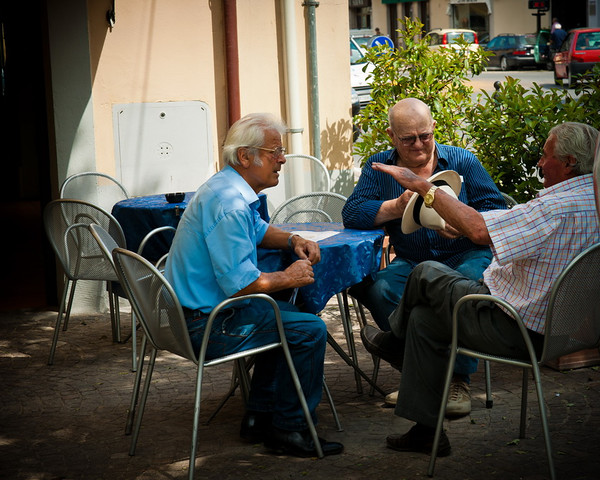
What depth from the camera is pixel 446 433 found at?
4.25 meters

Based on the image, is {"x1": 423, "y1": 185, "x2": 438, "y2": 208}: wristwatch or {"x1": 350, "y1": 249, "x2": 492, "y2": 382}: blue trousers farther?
{"x1": 350, "y1": 249, "x2": 492, "y2": 382}: blue trousers

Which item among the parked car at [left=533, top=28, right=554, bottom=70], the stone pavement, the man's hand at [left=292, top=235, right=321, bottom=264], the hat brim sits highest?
the parked car at [left=533, top=28, right=554, bottom=70]

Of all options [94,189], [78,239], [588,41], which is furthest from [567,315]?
[588,41]

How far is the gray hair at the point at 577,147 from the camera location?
12.0ft

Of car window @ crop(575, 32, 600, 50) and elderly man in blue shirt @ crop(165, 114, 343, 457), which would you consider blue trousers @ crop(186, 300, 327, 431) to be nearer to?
elderly man in blue shirt @ crop(165, 114, 343, 457)

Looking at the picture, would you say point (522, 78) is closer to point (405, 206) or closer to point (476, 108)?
point (476, 108)

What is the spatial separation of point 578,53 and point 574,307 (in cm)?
2329

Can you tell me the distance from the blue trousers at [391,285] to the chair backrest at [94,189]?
2807 millimetres

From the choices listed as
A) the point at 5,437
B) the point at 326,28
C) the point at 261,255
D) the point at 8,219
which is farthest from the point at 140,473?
the point at 8,219

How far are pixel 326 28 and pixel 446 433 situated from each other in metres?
4.54

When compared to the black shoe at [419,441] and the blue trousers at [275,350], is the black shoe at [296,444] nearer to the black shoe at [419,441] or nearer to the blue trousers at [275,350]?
the blue trousers at [275,350]

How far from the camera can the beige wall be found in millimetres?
6965

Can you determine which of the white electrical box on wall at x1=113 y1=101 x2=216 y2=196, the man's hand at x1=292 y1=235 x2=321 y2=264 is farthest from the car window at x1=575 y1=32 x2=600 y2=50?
the man's hand at x1=292 y1=235 x2=321 y2=264

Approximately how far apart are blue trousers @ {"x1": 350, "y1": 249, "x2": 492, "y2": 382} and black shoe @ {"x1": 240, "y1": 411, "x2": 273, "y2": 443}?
2.87ft
